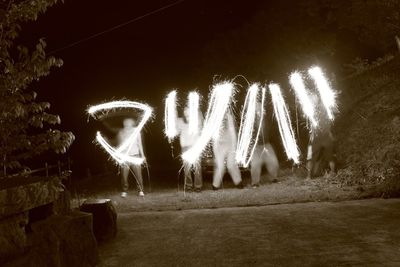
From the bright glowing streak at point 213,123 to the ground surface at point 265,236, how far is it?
10.5 feet

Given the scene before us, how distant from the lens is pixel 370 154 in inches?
456

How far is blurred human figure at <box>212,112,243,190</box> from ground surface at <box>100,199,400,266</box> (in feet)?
11.2

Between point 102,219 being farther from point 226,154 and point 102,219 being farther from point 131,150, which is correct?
point 226,154

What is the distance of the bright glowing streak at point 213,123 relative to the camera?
11539 millimetres

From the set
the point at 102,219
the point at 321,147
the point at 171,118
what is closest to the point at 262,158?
the point at 321,147

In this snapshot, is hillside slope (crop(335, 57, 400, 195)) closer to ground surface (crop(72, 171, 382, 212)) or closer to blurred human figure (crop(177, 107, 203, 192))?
ground surface (crop(72, 171, 382, 212))

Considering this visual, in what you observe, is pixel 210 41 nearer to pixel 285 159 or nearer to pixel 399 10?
pixel 285 159

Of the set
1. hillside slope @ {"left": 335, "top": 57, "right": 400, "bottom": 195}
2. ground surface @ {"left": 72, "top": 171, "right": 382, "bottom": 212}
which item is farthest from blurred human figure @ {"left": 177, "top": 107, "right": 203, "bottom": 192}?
hillside slope @ {"left": 335, "top": 57, "right": 400, "bottom": 195}

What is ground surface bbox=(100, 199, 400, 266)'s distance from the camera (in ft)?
18.4

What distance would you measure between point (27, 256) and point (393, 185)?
22.4ft

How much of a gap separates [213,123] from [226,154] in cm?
109

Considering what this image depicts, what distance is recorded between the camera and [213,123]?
11633 mm

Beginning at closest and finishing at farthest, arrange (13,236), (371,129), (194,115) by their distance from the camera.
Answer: (13,236) → (194,115) → (371,129)

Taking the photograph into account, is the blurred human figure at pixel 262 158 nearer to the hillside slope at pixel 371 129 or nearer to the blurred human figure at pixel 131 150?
the hillside slope at pixel 371 129
